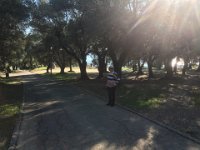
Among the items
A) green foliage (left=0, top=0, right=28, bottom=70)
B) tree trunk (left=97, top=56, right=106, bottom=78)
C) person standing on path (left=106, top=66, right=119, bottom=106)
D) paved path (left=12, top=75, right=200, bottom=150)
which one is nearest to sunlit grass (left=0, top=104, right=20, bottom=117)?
paved path (left=12, top=75, right=200, bottom=150)

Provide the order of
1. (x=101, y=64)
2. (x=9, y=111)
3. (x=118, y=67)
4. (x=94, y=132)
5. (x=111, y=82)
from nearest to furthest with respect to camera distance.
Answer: (x=94, y=132) → (x=9, y=111) → (x=111, y=82) → (x=118, y=67) → (x=101, y=64)

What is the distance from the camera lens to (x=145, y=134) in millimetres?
8461

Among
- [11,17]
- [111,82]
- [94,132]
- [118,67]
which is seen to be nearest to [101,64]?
[118,67]

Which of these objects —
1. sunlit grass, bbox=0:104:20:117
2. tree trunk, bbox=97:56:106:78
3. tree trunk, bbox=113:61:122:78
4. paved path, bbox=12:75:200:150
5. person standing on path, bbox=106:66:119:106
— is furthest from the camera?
tree trunk, bbox=97:56:106:78

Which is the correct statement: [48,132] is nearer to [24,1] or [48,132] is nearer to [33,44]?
[24,1]

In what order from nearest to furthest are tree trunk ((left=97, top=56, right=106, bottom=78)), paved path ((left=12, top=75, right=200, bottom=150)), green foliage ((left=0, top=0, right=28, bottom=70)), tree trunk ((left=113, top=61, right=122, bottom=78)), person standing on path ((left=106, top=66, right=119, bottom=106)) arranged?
paved path ((left=12, top=75, right=200, bottom=150))
person standing on path ((left=106, top=66, right=119, bottom=106))
green foliage ((left=0, top=0, right=28, bottom=70))
tree trunk ((left=113, top=61, right=122, bottom=78))
tree trunk ((left=97, top=56, right=106, bottom=78))

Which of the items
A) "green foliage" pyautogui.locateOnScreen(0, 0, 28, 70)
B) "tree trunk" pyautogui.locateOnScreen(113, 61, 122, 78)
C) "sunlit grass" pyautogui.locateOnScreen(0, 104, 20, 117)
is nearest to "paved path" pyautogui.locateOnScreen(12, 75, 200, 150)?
"sunlit grass" pyautogui.locateOnScreen(0, 104, 20, 117)

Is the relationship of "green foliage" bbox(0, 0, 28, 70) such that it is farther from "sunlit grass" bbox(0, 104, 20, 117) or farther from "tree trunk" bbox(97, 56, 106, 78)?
"tree trunk" bbox(97, 56, 106, 78)

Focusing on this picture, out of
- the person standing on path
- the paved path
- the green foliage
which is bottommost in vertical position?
the paved path

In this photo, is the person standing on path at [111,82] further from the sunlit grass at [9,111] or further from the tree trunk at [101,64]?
the tree trunk at [101,64]

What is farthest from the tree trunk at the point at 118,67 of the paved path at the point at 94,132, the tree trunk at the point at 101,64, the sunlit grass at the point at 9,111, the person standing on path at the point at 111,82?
the paved path at the point at 94,132

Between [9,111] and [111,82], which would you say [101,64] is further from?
[9,111]

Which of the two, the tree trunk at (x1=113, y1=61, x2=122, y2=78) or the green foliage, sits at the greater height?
the green foliage

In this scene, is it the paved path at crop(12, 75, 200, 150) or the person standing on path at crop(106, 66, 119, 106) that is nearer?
the paved path at crop(12, 75, 200, 150)
